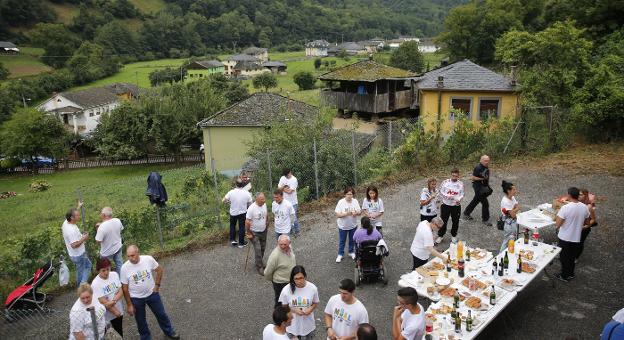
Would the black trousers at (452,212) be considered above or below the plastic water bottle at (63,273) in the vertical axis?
above

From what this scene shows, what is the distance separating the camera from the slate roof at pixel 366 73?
29.5 metres

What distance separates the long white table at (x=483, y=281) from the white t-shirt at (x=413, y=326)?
0.37 meters

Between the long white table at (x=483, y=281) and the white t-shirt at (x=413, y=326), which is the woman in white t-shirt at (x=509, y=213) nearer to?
the long white table at (x=483, y=281)

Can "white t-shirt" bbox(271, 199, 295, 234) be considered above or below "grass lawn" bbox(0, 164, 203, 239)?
above

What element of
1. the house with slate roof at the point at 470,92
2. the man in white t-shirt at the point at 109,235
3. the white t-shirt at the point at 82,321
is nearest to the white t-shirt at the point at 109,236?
the man in white t-shirt at the point at 109,235

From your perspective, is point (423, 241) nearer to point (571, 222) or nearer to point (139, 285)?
point (571, 222)

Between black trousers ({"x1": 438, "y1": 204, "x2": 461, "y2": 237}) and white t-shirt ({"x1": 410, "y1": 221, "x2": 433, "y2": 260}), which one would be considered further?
black trousers ({"x1": 438, "y1": 204, "x2": 461, "y2": 237})

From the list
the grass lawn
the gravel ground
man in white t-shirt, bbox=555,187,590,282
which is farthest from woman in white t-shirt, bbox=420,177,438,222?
the grass lawn

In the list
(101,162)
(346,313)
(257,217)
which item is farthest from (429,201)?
(101,162)

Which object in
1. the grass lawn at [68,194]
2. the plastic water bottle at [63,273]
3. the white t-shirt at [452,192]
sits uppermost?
the white t-shirt at [452,192]

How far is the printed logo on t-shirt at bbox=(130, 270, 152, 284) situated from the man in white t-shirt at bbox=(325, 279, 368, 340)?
286 centimetres

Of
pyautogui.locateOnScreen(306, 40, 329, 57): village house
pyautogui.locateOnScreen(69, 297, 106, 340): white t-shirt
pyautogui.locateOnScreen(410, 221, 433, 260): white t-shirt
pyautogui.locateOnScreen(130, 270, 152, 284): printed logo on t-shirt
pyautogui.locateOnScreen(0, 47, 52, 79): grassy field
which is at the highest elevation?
pyautogui.locateOnScreen(306, 40, 329, 57): village house

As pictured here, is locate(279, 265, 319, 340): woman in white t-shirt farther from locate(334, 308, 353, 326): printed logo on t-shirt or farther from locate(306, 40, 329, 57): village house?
locate(306, 40, 329, 57): village house

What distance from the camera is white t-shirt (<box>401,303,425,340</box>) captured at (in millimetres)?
5180
